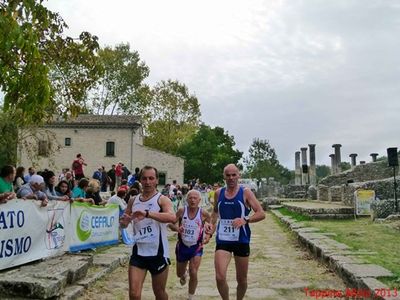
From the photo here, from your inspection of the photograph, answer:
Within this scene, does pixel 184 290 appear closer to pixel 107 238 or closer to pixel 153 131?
pixel 107 238

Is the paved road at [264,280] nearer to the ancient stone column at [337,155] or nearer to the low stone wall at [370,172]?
the low stone wall at [370,172]

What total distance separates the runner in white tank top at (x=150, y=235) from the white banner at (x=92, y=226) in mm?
5306

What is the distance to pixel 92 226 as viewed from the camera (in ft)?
36.5

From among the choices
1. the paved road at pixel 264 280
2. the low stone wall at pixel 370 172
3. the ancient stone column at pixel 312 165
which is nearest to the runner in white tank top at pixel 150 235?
the paved road at pixel 264 280

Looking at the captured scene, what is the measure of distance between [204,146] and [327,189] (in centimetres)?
2583

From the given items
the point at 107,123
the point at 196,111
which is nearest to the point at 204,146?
the point at 196,111

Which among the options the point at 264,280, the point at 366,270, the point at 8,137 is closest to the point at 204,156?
the point at 8,137

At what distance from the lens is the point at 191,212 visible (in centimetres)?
695

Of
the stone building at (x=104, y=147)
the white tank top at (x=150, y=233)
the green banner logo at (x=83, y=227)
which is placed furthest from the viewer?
the stone building at (x=104, y=147)

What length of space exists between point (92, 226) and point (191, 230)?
5.11m

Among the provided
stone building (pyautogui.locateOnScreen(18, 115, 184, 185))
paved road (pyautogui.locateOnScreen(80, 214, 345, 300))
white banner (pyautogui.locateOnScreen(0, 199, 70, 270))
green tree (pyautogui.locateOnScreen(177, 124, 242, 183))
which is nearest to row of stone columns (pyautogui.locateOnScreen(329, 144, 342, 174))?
green tree (pyautogui.locateOnScreen(177, 124, 242, 183))

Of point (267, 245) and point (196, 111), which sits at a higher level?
point (196, 111)

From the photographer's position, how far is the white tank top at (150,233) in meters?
4.98

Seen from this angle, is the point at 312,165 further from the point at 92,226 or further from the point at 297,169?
the point at 92,226
